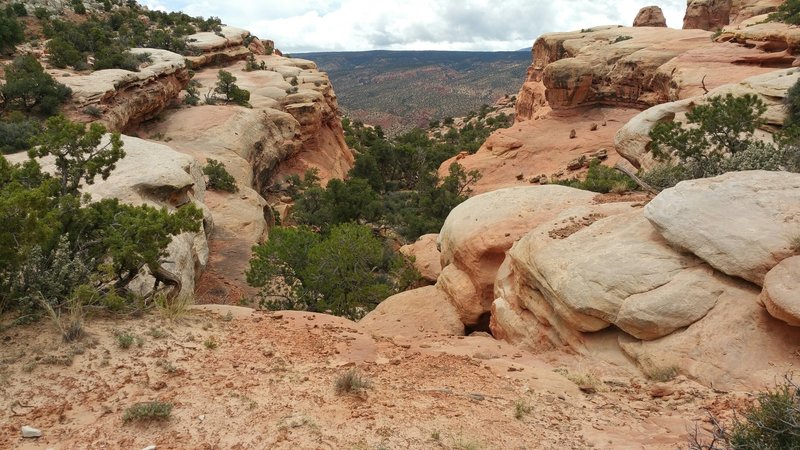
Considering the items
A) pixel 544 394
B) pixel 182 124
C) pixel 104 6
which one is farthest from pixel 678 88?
pixel 104 6

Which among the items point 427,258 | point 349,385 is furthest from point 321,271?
point 349,385

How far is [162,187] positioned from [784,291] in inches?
584

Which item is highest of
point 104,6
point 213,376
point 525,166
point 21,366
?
point 104,6

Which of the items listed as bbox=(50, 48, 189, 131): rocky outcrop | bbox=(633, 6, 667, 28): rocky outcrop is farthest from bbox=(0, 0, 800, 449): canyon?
bbox=(633, 6, 667, 28): rocky outcrop

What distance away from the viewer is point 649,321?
797 centimetres

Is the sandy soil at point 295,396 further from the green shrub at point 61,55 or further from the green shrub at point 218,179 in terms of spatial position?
the green shrub at point 61,55

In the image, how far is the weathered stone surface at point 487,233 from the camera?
1284 cm

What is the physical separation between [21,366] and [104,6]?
1943 inches

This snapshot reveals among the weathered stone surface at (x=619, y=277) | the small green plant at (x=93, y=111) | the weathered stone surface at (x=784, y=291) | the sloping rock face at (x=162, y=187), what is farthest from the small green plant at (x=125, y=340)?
the small green plant at (x=93, y=111)

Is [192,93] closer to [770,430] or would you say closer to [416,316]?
[416,316]

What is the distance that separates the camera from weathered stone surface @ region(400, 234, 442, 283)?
17.6m

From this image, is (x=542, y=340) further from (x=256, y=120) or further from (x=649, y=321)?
(x=256, y=120)

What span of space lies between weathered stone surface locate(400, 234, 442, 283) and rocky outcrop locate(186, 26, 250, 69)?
94.7 feet

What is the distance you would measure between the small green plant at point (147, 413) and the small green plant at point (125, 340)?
1460mm
